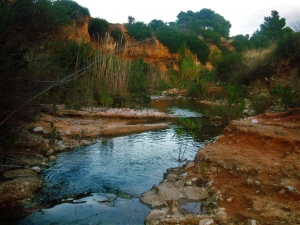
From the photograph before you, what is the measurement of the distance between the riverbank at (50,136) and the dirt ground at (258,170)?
250 centimetres

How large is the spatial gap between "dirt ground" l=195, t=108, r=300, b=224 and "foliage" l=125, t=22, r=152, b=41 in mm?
27322

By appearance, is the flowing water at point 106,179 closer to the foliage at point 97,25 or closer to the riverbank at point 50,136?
the riverbank at point 50,136

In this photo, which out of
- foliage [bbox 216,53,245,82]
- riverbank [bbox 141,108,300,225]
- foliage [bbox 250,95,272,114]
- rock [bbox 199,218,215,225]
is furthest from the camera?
foliage [bbox 216,53,245,82]

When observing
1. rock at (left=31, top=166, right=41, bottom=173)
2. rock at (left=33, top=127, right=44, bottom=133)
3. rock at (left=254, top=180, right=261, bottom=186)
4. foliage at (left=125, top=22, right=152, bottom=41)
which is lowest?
rock at (left=31, top=166, right=41, bottom=173)

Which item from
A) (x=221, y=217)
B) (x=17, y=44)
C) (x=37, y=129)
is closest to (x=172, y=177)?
(x=221, y=217)

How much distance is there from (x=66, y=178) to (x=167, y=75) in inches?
752

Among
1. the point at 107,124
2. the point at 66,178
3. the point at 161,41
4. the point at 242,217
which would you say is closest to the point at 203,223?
the point at 242,217

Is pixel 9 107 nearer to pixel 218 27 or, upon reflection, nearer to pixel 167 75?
pixel 167 75

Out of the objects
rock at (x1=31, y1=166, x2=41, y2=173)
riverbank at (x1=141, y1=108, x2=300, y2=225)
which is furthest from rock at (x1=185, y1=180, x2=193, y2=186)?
rock at (x1=31, y1=166, x2=41, y2=173)

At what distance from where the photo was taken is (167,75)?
23.4 m

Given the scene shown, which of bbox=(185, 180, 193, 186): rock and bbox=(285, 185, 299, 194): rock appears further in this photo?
bbox=(185, 180, 193, 186): rock

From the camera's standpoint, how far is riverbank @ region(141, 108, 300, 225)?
3.39 metres

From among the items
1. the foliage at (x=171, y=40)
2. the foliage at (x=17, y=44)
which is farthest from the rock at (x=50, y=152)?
the foliage at (x=171, y=40)

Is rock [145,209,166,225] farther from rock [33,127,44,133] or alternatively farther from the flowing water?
rock [33,127,44,133]
